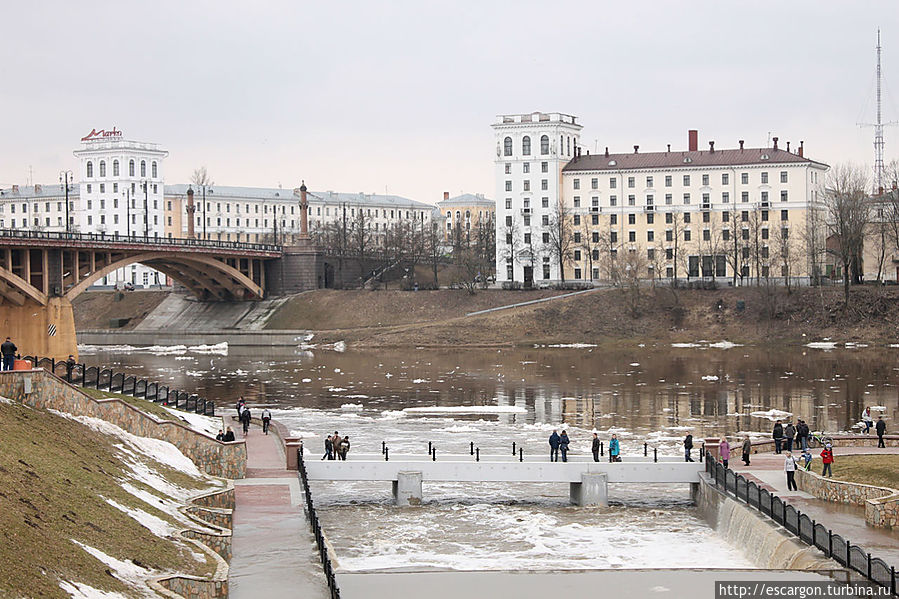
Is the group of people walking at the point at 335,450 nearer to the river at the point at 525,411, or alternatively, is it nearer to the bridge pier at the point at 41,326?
the river at the point at 525,411

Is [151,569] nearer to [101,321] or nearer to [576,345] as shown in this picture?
[576,345]

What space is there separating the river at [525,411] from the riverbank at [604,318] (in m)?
4.62

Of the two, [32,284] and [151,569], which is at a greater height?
[32,284]

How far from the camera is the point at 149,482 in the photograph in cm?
3347

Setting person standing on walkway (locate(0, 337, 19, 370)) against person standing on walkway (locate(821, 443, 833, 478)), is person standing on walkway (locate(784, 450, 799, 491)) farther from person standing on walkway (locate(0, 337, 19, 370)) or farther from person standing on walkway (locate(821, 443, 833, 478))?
person standing on walkway (locate(0, 337, 19, 370))

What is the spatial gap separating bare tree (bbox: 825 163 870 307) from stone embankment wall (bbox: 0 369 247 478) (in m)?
75.2

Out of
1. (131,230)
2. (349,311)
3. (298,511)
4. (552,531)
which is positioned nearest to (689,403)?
(552,531)

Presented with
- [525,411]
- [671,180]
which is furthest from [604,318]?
[525,411]

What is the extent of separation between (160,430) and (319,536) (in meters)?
13.4

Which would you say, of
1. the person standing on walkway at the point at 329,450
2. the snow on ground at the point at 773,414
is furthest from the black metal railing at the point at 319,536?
the snow on ground at the point at 773,414

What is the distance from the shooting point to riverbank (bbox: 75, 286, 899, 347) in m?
103

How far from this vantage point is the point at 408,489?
39656 mm

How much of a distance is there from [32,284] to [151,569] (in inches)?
2743

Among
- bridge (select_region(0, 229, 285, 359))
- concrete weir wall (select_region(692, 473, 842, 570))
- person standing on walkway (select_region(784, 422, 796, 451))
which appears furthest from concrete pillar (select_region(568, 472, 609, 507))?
bridge (select_region(0, 229, 285, 359))
